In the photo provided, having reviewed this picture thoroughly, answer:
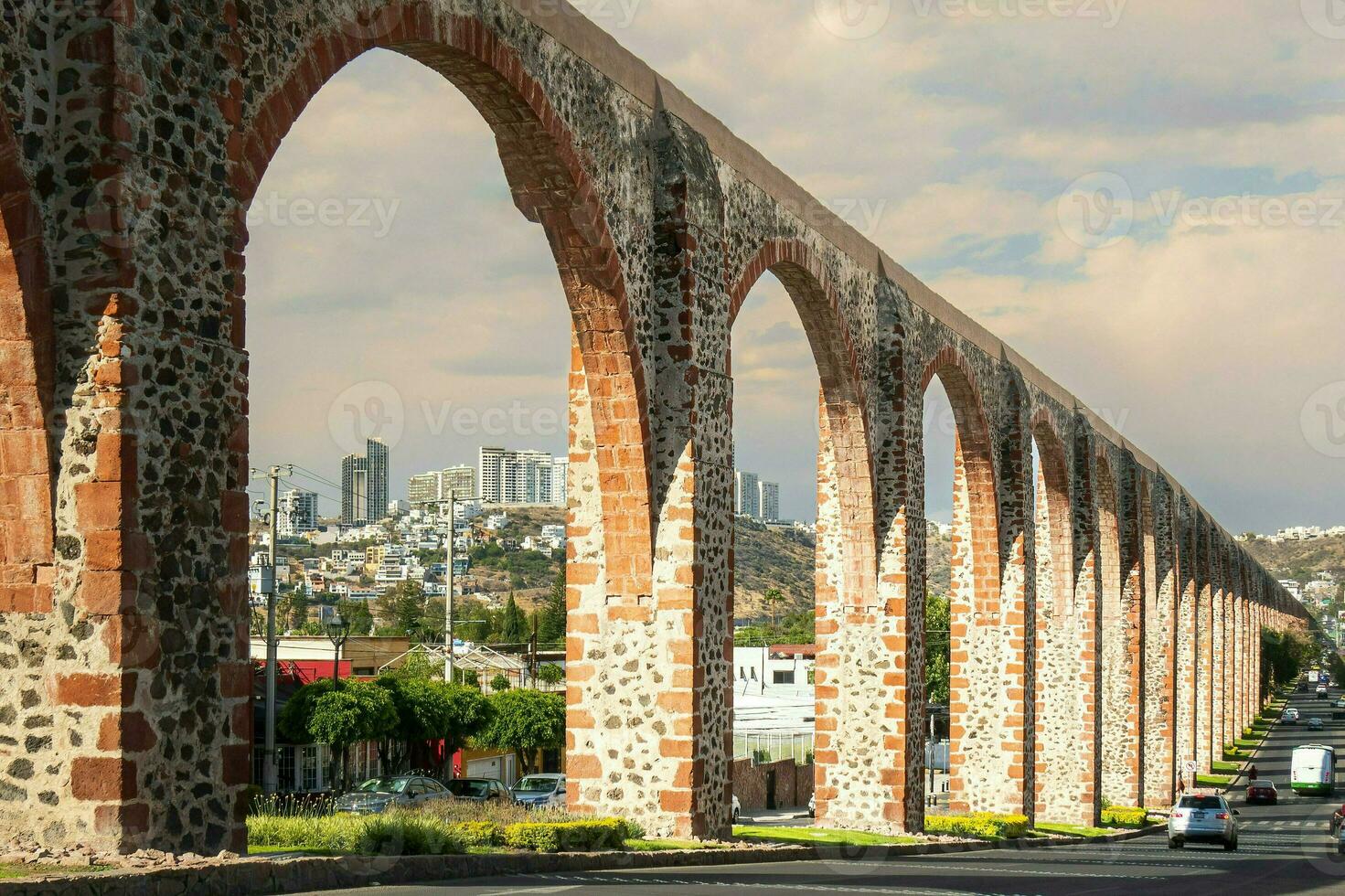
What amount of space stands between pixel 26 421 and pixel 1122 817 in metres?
24.3

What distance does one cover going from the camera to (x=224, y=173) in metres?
7.52

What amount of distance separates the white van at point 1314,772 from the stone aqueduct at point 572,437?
1688cm

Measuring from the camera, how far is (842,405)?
17.0 metres

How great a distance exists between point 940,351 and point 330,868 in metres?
13.8

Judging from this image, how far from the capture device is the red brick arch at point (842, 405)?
15.7 metres

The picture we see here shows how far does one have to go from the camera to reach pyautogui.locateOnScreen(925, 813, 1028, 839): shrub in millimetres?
19078

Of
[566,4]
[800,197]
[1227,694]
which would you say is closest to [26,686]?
[566,4]

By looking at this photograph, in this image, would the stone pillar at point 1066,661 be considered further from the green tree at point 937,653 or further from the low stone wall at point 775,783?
the green tree at point 937,653

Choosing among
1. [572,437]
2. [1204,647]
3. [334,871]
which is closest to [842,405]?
[572,437]

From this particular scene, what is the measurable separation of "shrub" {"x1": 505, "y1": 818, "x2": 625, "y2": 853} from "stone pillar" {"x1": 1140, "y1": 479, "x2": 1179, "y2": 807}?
85.1 ft

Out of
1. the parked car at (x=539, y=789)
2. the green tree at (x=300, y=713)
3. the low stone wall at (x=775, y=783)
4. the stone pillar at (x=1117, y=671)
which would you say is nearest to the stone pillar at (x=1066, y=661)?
the stone pillar at (x=1117, y=671)

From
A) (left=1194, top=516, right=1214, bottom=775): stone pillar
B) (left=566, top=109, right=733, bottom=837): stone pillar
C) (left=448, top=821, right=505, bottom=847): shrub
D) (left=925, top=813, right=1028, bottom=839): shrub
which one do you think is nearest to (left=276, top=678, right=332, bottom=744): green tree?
(left=925, top=813, right=1028, bottom=839): shrub

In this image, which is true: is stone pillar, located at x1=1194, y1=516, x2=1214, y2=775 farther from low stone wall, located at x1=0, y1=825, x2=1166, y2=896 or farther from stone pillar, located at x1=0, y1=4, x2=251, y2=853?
stone pillar, located at x1=0, y1=4, x2=251, y2=853

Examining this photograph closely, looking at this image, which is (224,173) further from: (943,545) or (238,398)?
(943,545)
